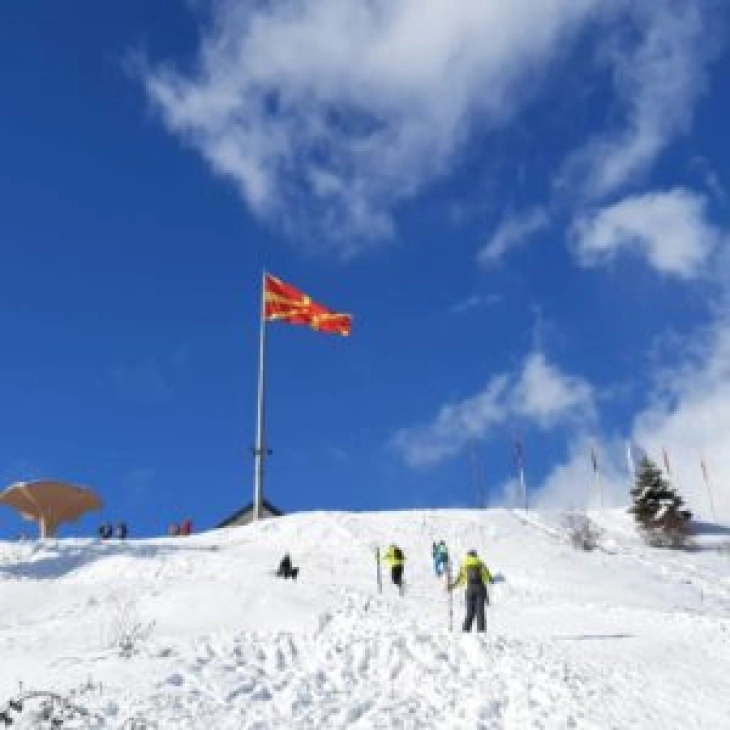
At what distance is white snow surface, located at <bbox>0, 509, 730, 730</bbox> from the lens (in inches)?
582

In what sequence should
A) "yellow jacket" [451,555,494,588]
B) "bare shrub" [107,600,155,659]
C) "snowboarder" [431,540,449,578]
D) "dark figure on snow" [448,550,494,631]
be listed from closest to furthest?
"bare shrub" [107,600,155,659], "dark figure on snow" [448,550,494,631], "yellow jacket" [451,555,494,588], "snowboarder" [431,540,449,578]

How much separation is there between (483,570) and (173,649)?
24.0ft

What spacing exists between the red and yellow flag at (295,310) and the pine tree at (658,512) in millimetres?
17718

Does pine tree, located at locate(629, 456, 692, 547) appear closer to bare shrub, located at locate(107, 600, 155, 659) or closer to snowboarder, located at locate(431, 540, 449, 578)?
snowboarder, located at locate(431, 540, 449, 578)

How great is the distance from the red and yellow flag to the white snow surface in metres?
14.2

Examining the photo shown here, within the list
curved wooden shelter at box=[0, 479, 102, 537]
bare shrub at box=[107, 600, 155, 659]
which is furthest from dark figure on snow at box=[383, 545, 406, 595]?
curved wooden shelter at box=[0, 479, 102, 537]

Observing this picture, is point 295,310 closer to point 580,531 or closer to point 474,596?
point 580,531

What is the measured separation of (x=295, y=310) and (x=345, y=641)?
3476 cm

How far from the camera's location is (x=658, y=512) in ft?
175

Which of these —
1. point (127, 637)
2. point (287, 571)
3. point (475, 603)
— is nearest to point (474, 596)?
point (475, 603)

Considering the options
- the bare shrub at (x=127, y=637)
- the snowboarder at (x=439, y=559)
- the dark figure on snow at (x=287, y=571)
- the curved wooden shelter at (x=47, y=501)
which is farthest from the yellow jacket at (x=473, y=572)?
the curved wooden shelter at (x=47, y=501)

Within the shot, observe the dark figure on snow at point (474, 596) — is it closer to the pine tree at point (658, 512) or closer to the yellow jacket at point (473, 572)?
the yellow jacket at point (473, 572)

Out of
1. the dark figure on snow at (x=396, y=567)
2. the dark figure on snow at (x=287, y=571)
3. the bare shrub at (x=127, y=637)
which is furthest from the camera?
the dark figure on snow at (x=287, y=571)

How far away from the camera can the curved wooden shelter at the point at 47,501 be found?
43.6 m
